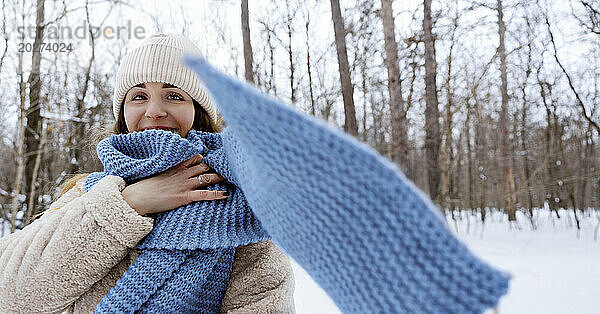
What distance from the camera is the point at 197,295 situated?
2.31 feet

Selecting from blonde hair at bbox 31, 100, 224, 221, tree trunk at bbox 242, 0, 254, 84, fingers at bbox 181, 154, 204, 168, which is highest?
tree trunk at bbox 242, 0, 254, 84

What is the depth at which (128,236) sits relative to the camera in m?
0.68

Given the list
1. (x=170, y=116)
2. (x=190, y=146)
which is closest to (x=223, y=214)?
(x=190, y=146)

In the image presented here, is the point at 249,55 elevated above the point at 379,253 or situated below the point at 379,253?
above

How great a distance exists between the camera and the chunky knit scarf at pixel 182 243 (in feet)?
2.13

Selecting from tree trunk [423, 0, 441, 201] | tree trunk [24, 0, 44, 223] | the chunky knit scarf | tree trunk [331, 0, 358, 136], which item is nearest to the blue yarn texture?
the chunky knit scarf

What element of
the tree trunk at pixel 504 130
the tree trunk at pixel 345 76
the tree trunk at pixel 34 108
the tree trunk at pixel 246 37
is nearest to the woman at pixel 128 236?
the tree trunk at pixel 345 76

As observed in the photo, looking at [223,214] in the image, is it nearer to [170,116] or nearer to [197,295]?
[197,295]

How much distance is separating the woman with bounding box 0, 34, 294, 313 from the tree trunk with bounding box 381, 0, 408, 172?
133 inches

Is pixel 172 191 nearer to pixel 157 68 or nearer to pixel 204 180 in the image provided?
pixel 204 180

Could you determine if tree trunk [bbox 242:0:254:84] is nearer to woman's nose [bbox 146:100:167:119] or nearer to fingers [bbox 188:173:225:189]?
Result: woman's nose [bbox 146:100:167:119]

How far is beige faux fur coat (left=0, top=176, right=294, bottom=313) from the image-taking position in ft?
2.27

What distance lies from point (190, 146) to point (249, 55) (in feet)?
17.6

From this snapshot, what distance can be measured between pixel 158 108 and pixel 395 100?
139 inches
